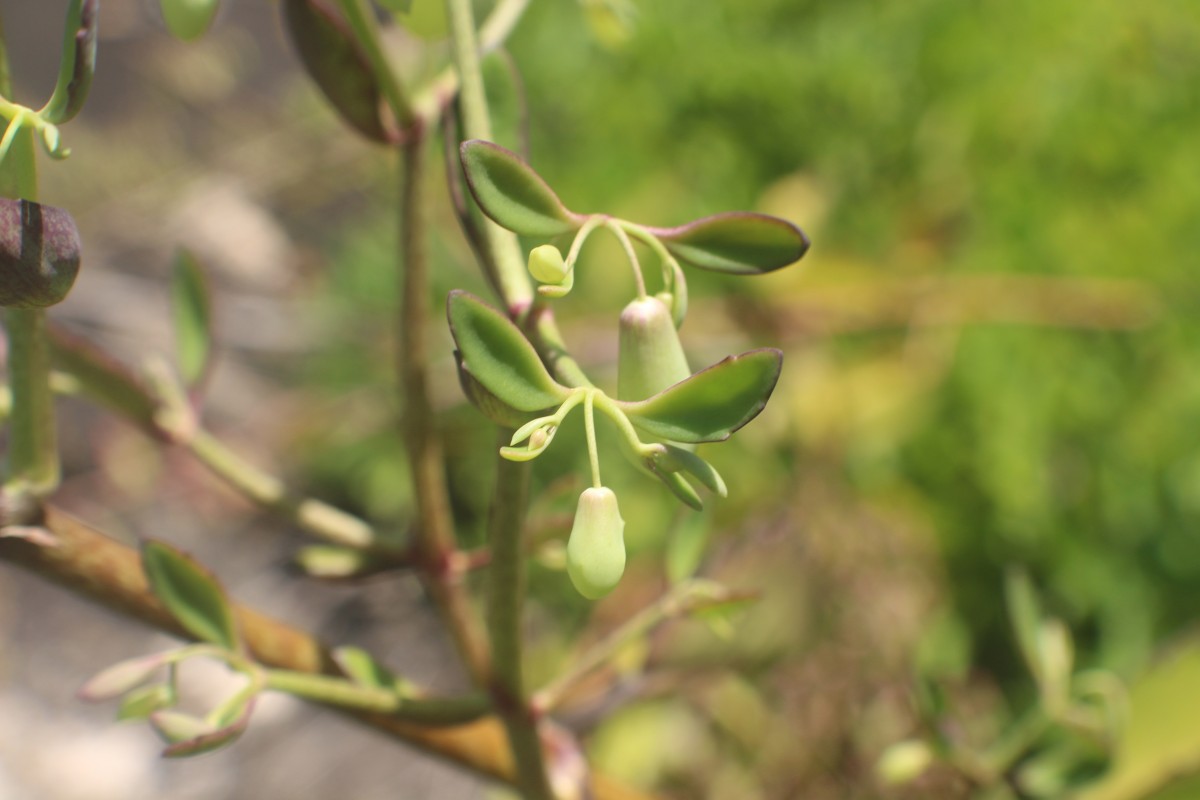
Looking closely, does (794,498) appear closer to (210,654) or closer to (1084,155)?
(1084,155)

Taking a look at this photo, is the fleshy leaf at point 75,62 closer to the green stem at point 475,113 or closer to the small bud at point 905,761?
the green stem at point 475,113

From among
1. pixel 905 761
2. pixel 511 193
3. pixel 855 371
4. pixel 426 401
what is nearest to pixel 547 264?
pixel 511 193

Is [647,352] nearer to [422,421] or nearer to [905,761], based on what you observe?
[422,421]

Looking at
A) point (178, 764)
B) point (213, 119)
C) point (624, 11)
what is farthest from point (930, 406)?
point (213, 119)

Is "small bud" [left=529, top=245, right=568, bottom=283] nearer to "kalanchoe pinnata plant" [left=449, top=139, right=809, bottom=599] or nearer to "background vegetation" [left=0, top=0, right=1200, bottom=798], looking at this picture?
"kalanchoe pinnata plant" [left=449, top=139, right=809, bottom=599]

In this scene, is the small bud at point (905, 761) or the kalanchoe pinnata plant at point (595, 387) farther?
the small bud at point (905, 761)

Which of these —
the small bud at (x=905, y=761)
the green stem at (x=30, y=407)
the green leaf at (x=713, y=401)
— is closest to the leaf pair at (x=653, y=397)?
the green leaf at (x=713, y=401)
